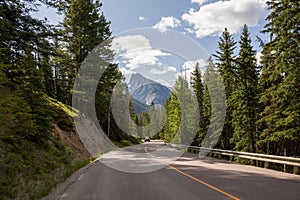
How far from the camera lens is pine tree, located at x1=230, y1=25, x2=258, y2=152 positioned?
2328 centimetres

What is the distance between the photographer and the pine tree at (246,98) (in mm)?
23281

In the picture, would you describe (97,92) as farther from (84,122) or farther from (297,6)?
(297,6)

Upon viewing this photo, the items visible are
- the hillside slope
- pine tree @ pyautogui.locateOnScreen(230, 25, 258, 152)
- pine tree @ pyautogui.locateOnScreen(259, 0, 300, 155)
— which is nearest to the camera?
the hillside slope

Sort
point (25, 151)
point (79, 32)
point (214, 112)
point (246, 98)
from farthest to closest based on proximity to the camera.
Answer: point (214, 112) < point (79, 32) < point (246, 98) < point (25, 151)

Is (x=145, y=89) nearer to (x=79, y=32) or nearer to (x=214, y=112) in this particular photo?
(x=214, y=112)

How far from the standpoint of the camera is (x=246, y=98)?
23.4 metres

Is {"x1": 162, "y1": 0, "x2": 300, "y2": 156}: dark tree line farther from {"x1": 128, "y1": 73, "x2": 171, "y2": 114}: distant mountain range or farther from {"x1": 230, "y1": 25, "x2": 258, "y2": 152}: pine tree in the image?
{"x1": 128, "y1": 73, "x2": 171, "y2": 114}: distant mountain range

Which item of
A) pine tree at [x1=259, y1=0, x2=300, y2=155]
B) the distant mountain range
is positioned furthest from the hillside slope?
pine tree at [x1=259, y1=0, x2=300, y2=155]

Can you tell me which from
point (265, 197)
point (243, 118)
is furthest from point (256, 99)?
point (265, 197)

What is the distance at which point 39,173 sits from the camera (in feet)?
34.5

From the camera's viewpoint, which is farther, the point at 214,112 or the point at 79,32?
the point at 214,112

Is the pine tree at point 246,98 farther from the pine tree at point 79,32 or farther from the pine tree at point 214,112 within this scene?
the pine tree at point 79,32

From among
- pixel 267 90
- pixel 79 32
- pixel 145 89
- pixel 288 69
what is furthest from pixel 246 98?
pixel 145 89

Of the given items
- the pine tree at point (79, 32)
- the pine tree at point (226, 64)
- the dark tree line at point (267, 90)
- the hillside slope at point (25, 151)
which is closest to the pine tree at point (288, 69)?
the dark tree line at point (267, 90)
